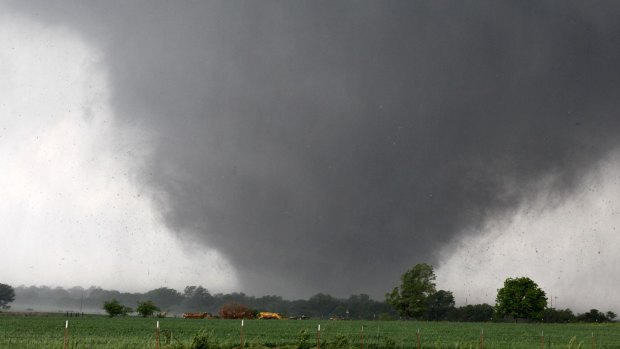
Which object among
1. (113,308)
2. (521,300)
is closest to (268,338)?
(113,308)

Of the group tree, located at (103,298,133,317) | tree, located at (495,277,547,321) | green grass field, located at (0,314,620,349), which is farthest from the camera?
tree, located at (495,277,547,321)

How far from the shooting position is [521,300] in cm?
15950

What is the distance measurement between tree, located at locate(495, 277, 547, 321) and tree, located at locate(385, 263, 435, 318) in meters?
20.9

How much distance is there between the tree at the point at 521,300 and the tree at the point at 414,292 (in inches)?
823

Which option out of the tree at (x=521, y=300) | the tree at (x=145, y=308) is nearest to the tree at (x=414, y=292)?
the tree at (x=521, y=300)

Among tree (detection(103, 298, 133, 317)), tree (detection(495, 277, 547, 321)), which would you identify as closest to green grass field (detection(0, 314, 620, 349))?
tree (detection(103, 298, 133, 317))

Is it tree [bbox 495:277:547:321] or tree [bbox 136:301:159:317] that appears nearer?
tree [bbox 136:301:159:317]

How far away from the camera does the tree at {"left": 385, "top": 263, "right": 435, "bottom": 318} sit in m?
163

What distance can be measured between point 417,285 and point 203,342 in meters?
138

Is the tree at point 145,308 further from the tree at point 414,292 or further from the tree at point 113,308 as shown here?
the tree at point 414,292

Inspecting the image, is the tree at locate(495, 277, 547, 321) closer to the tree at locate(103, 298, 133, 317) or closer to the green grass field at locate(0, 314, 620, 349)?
the green grass field at locate(0, 314, 620, 349)

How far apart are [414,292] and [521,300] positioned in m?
31.2

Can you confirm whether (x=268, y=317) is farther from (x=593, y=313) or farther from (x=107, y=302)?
(x=593, y=313)

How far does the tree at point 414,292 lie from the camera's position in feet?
534
